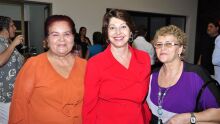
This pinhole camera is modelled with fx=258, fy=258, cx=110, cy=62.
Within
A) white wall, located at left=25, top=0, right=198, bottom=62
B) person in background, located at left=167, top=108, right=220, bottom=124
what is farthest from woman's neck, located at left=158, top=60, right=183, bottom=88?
white wall, located at left=25, top=0, right=198, bottom=62

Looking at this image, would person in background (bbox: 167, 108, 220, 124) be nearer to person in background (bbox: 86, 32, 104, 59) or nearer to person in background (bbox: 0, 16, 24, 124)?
person in background (bbox: 0, 16, 24, 124)

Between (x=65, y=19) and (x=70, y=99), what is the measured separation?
58 centimetres

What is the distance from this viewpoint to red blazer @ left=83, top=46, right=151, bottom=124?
181cm

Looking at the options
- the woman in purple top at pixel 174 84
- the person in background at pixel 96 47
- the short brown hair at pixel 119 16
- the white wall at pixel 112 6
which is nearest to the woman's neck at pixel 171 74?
the woman in purple top at pixel 174 84

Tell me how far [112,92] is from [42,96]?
49 cm

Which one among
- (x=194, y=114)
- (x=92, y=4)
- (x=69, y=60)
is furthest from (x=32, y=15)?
(x=194, y=114)

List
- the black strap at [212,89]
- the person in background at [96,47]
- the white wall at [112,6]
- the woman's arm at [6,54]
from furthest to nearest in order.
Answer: the white wall at [112,6] < the person in background at [96,47] < the woman's arm at [6,54] < the black strap at [212,89]

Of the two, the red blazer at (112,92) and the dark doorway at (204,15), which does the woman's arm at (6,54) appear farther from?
the dark doorway at (204,15)

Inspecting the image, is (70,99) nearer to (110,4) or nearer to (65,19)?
(65,19)

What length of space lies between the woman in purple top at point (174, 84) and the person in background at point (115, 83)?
11 cm

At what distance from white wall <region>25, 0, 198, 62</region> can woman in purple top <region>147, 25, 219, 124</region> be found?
493 cm

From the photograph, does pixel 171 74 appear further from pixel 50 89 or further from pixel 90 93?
pixel 50 89

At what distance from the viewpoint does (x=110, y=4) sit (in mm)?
7414

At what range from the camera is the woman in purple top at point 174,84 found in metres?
1.71
